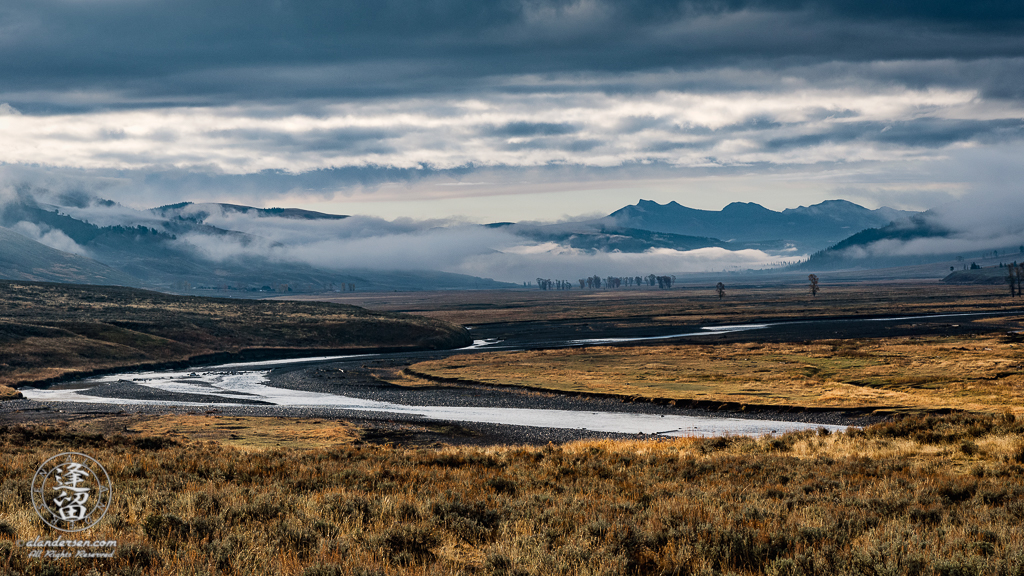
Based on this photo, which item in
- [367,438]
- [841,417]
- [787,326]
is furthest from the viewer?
[787,326]

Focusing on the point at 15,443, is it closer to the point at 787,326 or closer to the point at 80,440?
the point at 80,440

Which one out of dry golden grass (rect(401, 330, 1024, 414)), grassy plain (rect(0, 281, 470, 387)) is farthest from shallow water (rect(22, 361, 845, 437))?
grassy plain (rect(0, 281, 470, 387))

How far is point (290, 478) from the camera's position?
1766 cm

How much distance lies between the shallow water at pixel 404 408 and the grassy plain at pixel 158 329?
10182 mm

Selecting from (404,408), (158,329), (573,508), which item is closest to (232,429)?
(404,408)

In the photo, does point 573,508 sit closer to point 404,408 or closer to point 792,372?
point 404,408

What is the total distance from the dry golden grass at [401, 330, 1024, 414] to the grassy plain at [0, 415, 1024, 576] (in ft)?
110

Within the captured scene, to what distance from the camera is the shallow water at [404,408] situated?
156 ft

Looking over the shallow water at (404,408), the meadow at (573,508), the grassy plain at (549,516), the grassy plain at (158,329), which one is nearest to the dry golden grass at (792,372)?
the shallow water at (404,408)

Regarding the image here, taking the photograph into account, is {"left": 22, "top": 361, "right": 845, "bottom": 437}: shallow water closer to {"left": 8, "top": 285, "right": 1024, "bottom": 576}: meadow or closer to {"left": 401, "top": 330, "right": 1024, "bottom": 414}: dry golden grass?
{"left": 401, "top": 330, "right": 1024, "bottom": 414}: dry golden grass

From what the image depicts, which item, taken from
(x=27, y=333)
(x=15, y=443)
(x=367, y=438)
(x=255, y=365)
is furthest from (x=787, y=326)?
(x=15, y=443)

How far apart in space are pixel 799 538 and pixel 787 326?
441 feet

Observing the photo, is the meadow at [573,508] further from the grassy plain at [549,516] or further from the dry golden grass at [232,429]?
the dry golden grass at [232,429]

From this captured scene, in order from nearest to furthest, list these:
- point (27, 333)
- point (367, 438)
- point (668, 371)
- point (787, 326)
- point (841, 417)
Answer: point (367, 438)
point (841, 417)
point (668, 371)
point (27, 333)
point (787, 326)
